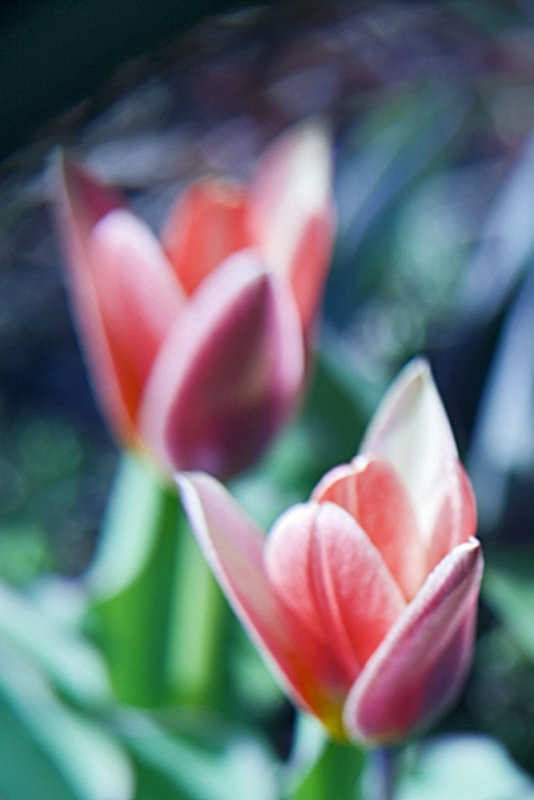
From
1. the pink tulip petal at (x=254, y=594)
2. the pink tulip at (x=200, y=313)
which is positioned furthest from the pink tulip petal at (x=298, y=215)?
the pink tulip petal at (x=254, y=594)

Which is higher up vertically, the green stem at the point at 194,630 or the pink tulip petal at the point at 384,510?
the pink tulip petal at the point at 384,510

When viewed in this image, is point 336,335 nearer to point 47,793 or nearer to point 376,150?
point 376,150

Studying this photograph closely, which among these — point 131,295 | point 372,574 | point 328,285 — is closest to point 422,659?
point 372,574

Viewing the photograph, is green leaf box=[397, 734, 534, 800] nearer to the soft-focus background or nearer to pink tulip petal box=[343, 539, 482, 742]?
the soft-focus background

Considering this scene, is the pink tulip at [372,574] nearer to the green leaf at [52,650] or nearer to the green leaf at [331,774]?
the green leaf at [331,774]

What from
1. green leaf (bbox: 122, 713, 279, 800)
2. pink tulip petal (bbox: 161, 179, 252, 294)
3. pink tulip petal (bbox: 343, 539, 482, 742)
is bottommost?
green leaf (bbox: 122, 713, 279, 800)

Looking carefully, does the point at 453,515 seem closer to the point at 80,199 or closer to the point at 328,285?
the point at 80,199

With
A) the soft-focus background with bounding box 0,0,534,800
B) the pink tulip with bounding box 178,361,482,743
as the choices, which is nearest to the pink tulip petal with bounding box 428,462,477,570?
the pink tulip with bounding box 178,361,482,743
